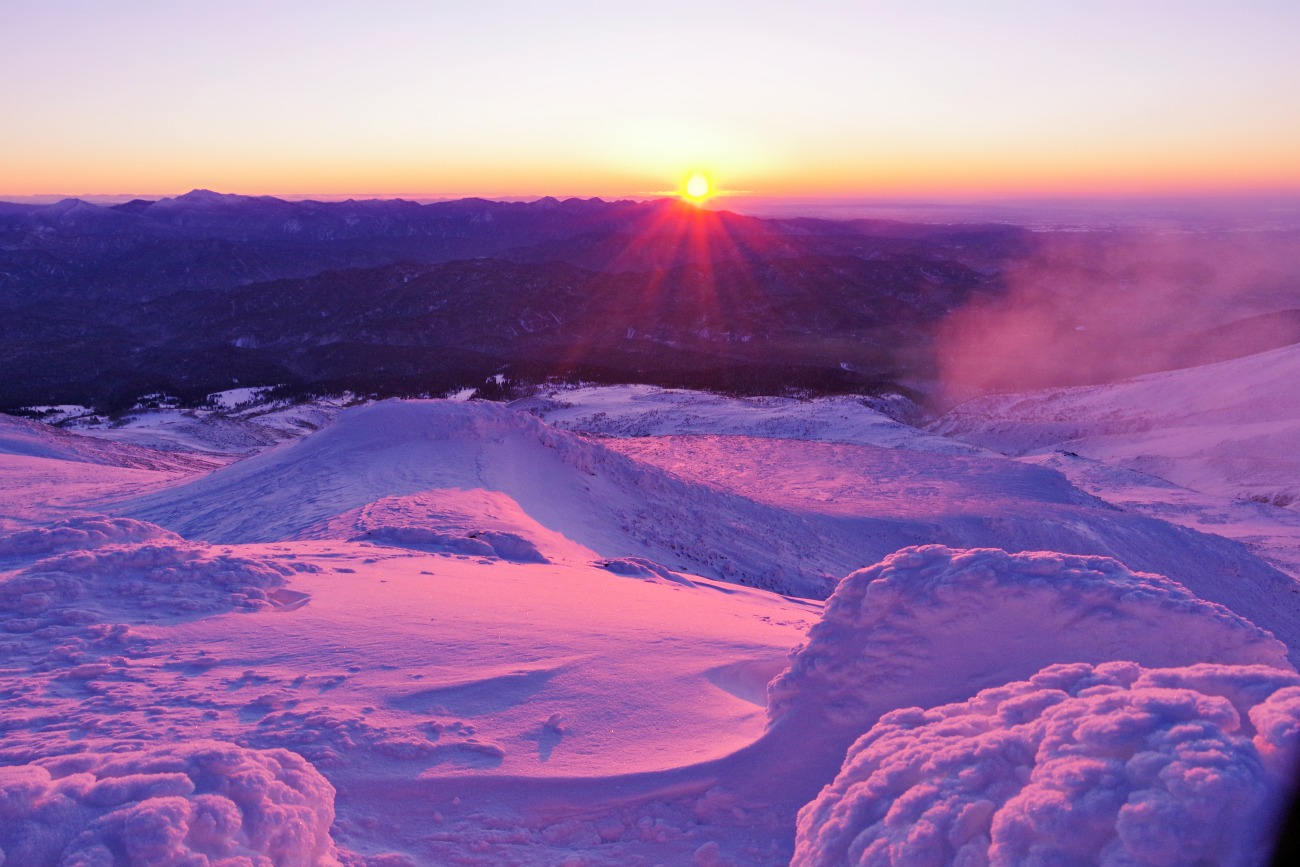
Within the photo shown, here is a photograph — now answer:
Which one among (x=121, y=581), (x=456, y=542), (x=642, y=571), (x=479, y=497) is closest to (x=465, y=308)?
(x=479, y=497)

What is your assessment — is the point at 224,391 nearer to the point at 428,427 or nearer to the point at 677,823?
the point at 428,427

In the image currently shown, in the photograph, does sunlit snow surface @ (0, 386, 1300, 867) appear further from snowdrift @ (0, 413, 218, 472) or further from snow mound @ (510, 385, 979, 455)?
snow mound @ (510, 385, 979, 455)

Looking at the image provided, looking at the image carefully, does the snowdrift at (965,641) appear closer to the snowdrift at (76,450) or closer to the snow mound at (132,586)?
the snow mound at (132,586)

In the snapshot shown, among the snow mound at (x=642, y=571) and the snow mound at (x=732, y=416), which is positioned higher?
the snow mound at (x=642, y=571)

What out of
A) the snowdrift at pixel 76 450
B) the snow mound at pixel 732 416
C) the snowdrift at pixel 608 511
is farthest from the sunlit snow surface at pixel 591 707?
the snow mound at pixel 732 416

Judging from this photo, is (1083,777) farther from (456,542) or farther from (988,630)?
(456,542)

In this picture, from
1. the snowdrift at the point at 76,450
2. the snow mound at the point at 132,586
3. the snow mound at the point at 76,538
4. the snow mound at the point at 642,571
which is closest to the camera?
the snow mound at the point at 132,586

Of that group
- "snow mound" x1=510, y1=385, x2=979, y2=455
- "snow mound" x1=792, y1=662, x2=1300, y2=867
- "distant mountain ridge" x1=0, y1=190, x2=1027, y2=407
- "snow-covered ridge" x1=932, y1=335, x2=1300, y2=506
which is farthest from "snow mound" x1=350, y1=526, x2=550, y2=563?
"distant mountain ridge" x1=0, y1=190, x2=1027, y2=407
